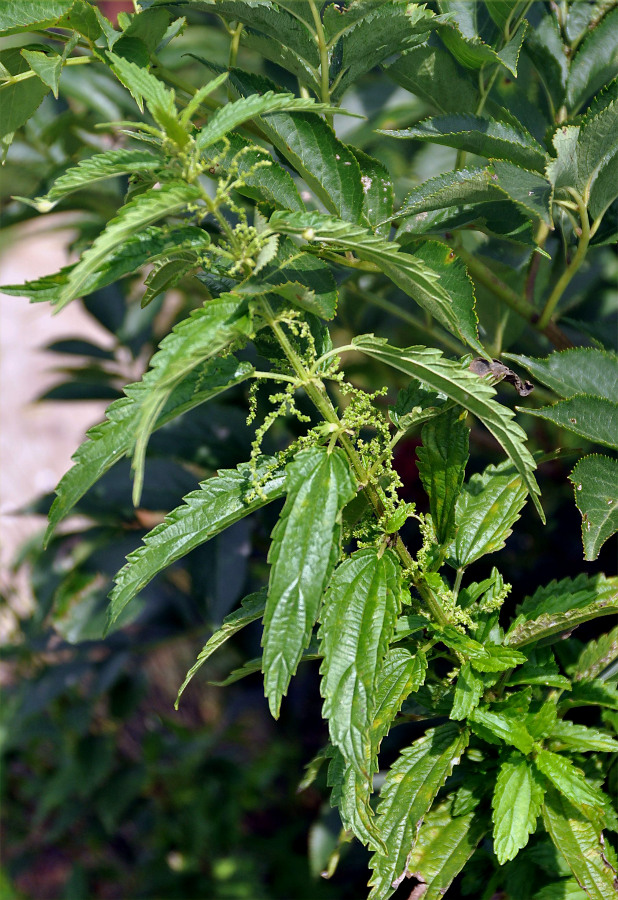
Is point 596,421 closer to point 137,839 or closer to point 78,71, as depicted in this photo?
point 78,71

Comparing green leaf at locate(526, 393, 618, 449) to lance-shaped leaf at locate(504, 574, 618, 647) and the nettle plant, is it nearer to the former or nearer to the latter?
the nettle plant

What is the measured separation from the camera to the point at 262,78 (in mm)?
759

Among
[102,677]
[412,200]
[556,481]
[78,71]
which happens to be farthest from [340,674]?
[78,71]

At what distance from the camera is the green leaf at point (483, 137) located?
0.72 metres

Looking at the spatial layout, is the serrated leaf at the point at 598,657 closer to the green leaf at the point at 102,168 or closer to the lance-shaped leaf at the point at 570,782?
the lance-shaped leaf at the point at 570,782

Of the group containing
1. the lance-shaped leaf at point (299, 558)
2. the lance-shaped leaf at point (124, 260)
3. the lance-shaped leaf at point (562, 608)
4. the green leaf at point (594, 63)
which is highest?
the lance-shaped leaf at point (124, 260)

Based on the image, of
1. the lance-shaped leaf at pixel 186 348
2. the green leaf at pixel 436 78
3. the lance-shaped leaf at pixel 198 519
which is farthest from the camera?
the green leaf at pixel 436 78

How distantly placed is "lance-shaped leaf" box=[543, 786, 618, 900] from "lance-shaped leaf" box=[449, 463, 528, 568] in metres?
0.20

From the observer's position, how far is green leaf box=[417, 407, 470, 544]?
697mm

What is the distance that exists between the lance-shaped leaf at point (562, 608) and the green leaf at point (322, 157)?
38 centimetres

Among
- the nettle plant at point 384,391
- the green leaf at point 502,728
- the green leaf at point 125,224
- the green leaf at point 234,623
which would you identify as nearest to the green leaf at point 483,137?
the nettle plant at point 384,391

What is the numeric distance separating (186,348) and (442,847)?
0.46 m

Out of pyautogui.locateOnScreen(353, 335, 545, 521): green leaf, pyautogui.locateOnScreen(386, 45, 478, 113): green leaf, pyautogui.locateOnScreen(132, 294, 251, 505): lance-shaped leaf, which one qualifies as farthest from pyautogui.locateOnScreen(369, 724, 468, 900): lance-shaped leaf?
pyautogui.locateOnScreen(386, 45, 478, 113): green leaf

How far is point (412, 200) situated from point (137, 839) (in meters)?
1.73
